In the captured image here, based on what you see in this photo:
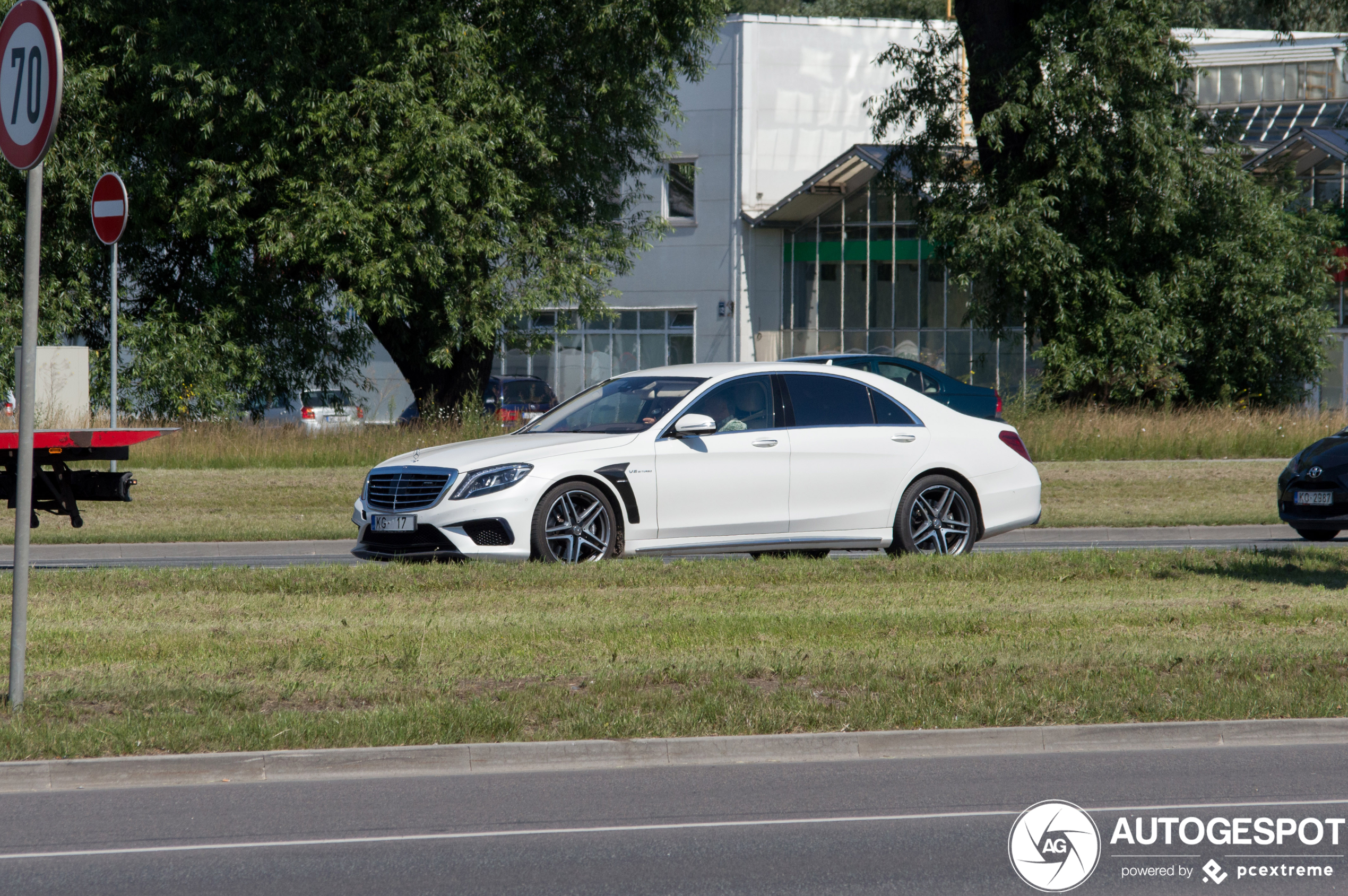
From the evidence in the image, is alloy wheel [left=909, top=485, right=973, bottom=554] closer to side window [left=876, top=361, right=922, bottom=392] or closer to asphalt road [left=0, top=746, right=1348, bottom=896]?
asphalt road [left=0, top=746, right=1348, bottom=896]

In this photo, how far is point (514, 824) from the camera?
5.77m

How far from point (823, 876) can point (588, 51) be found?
2254cm

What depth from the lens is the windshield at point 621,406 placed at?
11922 mm

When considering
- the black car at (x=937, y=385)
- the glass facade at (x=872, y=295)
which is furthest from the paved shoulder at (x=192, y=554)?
the glass facade at (x=872, y=295)

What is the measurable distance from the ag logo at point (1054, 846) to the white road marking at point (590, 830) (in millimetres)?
117

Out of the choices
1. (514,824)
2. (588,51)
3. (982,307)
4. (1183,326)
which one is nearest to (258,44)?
(588,51)

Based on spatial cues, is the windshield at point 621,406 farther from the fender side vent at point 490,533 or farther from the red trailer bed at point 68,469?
the red trailer bed at point 68,469

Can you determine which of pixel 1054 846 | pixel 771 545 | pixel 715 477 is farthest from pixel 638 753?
pixel 771 545

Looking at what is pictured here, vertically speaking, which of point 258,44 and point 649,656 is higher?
point 258,44

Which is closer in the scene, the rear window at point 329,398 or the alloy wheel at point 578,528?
the alloy wheel at point 578,528

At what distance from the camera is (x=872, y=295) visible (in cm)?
4494

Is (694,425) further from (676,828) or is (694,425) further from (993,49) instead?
(993,49)

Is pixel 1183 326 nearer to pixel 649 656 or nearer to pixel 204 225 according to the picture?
pixel 204 225

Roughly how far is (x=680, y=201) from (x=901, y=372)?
919 inches
